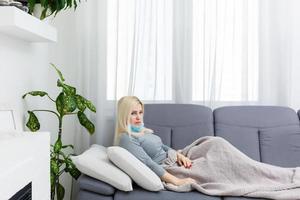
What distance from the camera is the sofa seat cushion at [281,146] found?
100 inches

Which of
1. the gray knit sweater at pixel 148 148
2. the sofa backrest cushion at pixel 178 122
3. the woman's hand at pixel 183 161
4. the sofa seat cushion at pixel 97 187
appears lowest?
the sofa seat cushion at pixel 97 187

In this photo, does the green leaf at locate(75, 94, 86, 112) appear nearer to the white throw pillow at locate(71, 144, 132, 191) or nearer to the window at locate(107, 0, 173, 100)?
the white throw pillow at locate(71, 144, 132, 191)

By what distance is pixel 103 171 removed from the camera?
6.79ft

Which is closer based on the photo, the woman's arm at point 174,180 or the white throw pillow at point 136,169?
the white throw pillow at point 136,169

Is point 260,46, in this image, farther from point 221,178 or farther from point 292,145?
point 221,178

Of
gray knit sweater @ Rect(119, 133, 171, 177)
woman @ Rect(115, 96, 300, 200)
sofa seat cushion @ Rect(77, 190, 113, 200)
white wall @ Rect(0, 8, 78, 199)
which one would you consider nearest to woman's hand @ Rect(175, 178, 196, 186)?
woman @ Rect(115, 96, 300, 200)

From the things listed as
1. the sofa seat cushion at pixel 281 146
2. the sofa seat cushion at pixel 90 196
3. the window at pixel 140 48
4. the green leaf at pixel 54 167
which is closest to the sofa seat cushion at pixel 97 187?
the sofa seat cushion at pixel 90 196

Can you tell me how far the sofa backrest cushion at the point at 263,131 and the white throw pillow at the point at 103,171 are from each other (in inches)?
38.5

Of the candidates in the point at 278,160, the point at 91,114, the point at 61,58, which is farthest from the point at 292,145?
the point at 61,58

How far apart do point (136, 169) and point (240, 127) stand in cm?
104

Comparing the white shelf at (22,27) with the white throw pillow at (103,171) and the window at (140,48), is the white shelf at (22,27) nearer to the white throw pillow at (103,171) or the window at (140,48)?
the window at (140,48)

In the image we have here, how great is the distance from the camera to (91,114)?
2.95 meters

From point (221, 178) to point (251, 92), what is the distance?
1046 millimetres

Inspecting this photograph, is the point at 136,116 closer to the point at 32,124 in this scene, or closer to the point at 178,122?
the point at 178,122
